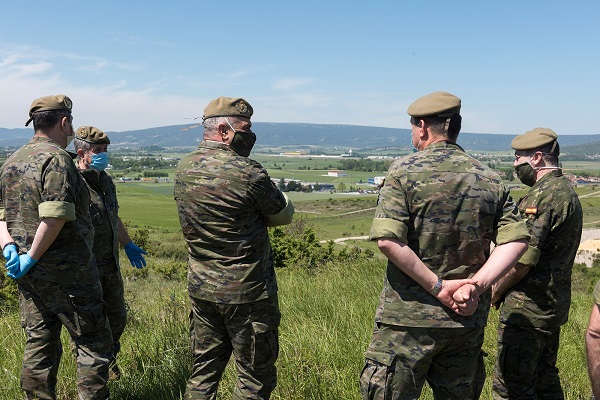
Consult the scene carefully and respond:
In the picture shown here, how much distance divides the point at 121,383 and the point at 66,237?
3.75ft

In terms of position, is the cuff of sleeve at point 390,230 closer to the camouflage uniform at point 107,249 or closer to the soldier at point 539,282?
the soldier at point 539,282

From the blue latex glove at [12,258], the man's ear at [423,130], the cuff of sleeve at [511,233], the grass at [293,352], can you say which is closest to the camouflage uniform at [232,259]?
the grass at [293,352]

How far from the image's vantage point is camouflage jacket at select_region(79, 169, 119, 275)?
13.3 feet

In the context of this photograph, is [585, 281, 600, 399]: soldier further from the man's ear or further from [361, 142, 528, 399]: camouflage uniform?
the man's ear

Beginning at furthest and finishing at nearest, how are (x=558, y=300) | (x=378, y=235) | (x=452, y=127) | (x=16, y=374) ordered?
(x=16, y=374) → (x=558, y=300) → (x=452, y=127) → (x=378, y=235)

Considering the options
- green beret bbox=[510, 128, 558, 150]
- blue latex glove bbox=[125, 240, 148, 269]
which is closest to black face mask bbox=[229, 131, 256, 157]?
green beret bbox=[510, 128, 558, 150]

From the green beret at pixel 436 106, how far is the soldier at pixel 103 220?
8.97 ft

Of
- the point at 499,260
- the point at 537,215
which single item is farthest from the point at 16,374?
the point at 537,215

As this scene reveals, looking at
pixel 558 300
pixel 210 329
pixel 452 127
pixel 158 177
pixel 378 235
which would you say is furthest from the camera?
pixel 158 177

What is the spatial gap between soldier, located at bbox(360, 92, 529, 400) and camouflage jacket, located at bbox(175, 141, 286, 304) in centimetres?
73

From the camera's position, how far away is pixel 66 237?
9.92 feet

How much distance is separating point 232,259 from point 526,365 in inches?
74.4

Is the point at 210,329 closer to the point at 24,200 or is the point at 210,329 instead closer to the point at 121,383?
the point at 121,383

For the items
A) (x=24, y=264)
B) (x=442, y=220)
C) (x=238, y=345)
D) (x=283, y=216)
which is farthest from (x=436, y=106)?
(x=24, y=264)
